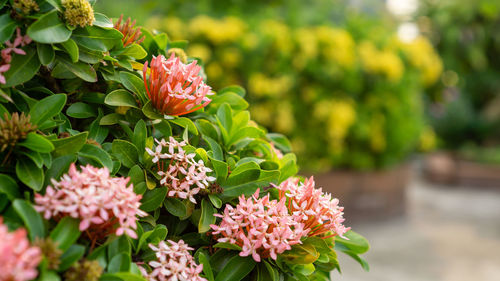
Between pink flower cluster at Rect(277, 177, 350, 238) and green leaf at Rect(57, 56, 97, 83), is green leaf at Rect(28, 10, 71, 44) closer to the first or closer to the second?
green leaf at Rect(57, 56, 97, 83)

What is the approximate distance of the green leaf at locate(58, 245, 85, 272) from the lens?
56cm

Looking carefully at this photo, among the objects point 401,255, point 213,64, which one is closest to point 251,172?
point 213,64

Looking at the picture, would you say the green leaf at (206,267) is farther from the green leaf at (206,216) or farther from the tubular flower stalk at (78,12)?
the tubular flower stalk at (78,12)

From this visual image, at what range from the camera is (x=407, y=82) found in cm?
455

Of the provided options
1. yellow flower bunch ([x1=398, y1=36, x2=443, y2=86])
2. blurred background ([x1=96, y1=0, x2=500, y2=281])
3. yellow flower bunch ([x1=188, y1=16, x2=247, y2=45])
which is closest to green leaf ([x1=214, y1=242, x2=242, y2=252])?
blurred background ([x1=96, y1=0, x2=500, y2=281])

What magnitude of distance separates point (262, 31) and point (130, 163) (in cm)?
332

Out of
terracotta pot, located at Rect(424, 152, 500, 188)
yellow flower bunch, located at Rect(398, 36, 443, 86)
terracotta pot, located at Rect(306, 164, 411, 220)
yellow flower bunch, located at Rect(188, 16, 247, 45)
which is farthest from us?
terracotta pot, located at Rect(424, 152, 500, 188)

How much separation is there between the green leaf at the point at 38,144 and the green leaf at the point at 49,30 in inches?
5.5

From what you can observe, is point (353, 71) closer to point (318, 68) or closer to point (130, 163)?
point (318, 68)

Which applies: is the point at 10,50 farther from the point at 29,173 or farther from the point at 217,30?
the point at 217,30

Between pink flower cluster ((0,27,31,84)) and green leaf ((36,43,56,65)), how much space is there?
0.06 feet

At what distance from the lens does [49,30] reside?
0.68 meters

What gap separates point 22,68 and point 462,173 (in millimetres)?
7534

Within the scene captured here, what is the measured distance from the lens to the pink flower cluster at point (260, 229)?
0.70 m
